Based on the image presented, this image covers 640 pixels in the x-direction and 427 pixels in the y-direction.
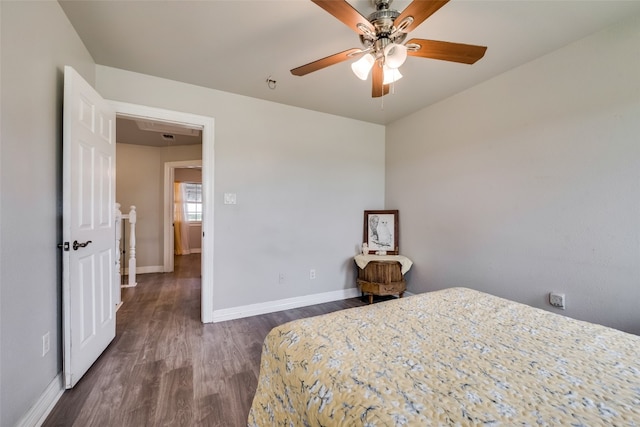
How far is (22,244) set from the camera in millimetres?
1278

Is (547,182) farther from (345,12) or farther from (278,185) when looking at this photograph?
(278,185)

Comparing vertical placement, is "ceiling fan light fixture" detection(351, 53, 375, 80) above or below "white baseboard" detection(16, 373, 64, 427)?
above

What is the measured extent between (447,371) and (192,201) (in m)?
7.29

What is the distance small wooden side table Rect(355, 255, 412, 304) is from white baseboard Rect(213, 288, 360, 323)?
0.35 metres

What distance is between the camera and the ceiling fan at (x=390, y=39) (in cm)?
119

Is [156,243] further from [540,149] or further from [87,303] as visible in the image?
[540,149]

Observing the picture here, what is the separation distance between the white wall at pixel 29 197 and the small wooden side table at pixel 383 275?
8.66ft

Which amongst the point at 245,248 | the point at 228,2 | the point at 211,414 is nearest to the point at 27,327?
the point at 211,414

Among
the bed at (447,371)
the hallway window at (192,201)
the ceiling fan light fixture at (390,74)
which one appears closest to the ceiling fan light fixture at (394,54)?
the ceiling fan light fixture at (390,74)

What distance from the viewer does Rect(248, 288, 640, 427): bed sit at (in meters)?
0.67

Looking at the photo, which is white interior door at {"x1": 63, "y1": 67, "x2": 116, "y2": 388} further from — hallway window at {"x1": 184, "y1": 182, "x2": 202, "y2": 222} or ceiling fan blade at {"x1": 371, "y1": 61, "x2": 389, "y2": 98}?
hallway window at {"x1": 184, "y1": 182, "x2": 202, "y2": 222}

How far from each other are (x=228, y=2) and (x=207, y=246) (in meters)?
2.01

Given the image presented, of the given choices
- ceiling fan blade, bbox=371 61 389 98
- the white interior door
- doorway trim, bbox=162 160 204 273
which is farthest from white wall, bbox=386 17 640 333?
doorway trim, bbox=162 160 204 273

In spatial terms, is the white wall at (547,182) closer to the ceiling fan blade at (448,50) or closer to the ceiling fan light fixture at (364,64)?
the ceiling fan blade at (448,50)
